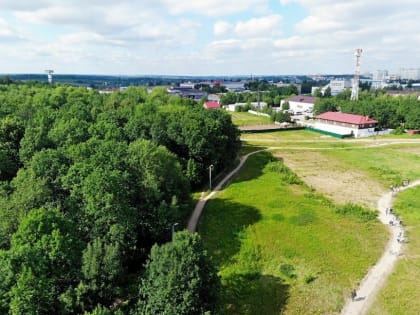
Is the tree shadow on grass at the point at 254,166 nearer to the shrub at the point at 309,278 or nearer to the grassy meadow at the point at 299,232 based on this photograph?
the grassy meadow at the point at 299,232

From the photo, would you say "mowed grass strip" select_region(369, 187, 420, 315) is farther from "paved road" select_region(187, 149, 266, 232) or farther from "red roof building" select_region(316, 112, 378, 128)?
"red roof building" select_region(316, 112, 378, 128)

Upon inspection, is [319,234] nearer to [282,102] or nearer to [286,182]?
[286,182]

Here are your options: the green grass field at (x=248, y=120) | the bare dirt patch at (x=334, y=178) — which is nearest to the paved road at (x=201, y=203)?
the bare dirt patch at (x=334, y=178)

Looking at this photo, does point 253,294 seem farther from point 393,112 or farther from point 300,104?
point 300,104

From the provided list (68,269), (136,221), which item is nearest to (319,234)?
(136,221)

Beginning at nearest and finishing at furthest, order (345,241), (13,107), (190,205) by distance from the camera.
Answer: (345,241) < (190,205) < (13,107)

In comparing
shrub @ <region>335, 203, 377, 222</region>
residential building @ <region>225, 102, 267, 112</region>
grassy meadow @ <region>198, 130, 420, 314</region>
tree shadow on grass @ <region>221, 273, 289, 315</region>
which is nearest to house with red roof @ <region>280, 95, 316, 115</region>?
residential building @ <region>225, 102, 267, 112</region>

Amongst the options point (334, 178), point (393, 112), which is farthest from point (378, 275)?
point (393, 112)
